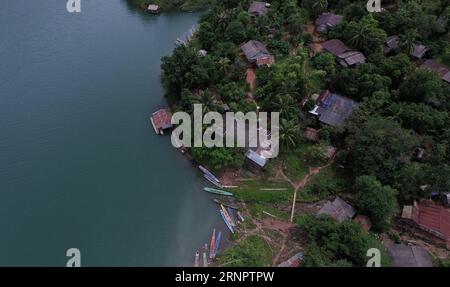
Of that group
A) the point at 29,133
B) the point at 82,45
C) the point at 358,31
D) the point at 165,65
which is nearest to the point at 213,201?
the point at 165,65

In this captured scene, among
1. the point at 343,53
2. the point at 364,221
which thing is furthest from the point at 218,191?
the point at 343,53

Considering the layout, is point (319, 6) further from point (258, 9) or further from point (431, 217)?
point (431, 217)

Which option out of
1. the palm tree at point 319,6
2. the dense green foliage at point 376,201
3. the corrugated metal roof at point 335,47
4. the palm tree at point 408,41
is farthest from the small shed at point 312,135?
the palm tree at point 319,6

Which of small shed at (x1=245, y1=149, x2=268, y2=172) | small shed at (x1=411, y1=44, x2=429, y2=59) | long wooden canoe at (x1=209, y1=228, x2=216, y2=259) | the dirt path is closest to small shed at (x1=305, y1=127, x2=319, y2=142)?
the dirt path

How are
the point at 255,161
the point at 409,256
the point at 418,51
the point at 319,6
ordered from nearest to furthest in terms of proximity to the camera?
the point at 409,256 → the point at 255,161 → the point at 418,51 → the point at 319,6

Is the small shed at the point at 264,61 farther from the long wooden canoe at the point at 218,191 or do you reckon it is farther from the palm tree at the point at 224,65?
the long wooden canoe at the point at 218,191

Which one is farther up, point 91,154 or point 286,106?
point 286,106
